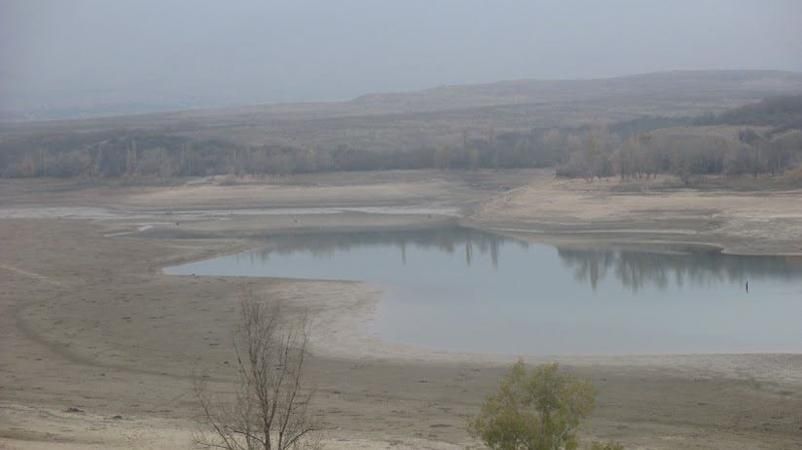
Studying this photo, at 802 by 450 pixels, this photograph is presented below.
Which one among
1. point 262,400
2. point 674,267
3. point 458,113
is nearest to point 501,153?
point 458,113

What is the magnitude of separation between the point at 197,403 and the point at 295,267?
15.3m

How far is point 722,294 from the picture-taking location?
22672 millimetres

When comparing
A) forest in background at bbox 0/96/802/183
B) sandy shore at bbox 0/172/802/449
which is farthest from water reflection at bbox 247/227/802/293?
forest in background at bbox 0/96/802/183

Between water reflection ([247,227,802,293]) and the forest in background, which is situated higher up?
the forest in background

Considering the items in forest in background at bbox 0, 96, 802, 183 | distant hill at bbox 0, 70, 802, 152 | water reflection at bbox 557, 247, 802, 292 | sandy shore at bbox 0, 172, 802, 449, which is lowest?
water reflection at bbox 557, 247, 802, 292

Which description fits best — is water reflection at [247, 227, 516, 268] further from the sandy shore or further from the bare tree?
the bare tree

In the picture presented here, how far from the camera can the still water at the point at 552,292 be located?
18594mm

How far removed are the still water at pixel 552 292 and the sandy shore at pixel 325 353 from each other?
109 cm

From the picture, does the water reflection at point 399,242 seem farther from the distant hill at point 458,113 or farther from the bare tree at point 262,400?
the distant hill at point 458,113

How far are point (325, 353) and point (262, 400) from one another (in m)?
10.5

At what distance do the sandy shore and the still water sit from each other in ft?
3.57

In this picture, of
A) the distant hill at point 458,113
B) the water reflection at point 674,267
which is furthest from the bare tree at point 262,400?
the distant hill at point 458,113

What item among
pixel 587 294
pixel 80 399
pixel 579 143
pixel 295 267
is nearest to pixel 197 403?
pixel 80 399

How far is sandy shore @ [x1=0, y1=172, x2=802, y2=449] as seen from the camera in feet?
42.1
